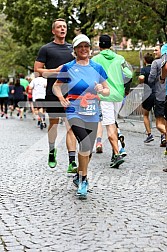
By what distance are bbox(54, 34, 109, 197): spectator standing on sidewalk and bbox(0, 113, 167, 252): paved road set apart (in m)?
0.47

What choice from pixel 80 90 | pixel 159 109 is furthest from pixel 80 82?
pixel 159 109

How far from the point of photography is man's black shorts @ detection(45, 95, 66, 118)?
25.0 feet

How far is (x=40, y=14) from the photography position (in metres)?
33.4

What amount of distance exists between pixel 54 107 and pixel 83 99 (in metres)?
1.37

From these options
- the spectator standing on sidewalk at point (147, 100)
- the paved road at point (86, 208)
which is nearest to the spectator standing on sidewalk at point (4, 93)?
the spectator standing on sidewalk at point (147, 100)

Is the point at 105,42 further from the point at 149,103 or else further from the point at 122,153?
the point at 149,103

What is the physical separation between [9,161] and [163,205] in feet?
14.0

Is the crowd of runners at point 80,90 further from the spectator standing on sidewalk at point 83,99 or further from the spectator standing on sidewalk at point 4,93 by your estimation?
the spectator standing on sidewalk at point 4,93

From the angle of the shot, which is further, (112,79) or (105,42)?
(112,79)

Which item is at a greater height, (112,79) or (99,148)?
(112,79)

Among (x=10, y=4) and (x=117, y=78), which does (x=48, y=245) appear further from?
(x=10, y=4)

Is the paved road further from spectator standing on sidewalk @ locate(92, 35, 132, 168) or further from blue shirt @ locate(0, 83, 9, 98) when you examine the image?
blue shirt @ locate(0, 83, 9, 98)

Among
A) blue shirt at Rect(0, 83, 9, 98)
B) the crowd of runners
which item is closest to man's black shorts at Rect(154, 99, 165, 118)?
the crowd of runners

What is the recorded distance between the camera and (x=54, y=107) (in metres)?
7.65
